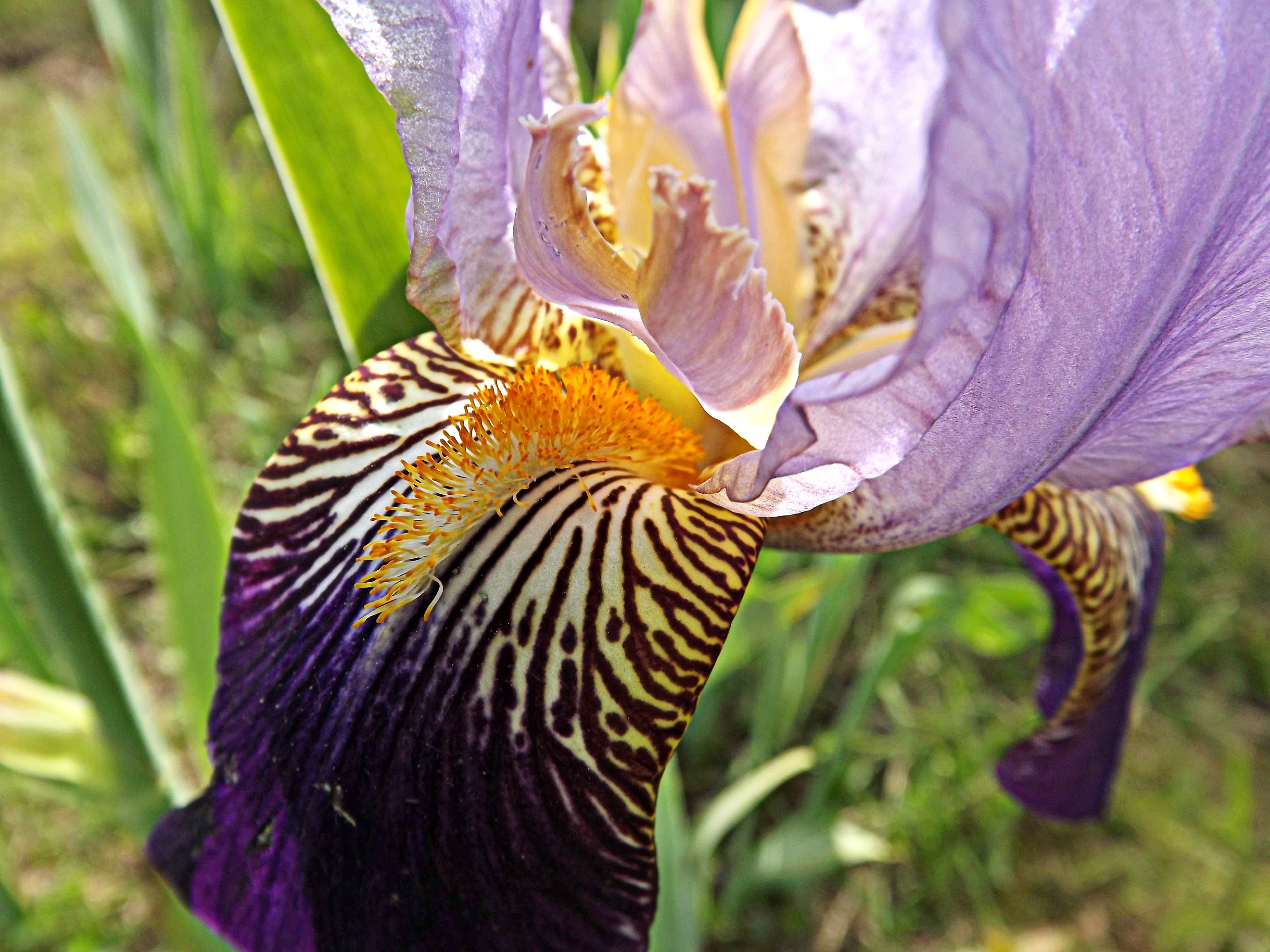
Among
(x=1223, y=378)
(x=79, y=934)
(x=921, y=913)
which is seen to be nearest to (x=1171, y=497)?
(x=1223, y=378)

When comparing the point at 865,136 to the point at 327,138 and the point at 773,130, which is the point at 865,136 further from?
the point at 327,138

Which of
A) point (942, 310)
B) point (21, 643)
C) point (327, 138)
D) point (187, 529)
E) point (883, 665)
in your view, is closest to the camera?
point (942, 310)

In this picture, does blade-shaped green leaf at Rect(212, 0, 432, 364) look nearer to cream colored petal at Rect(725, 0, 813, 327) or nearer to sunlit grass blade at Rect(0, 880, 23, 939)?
cream colored petal at Rect(725, 0, 813, 327)

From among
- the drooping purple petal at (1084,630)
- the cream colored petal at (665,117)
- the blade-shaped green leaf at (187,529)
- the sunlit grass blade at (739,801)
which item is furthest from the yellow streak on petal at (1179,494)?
the blade-shaped green leaf at (187,529)

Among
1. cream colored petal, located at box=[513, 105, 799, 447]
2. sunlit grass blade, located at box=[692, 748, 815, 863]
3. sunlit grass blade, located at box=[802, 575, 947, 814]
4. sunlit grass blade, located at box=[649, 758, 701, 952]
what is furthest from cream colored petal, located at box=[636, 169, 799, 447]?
sunlit grass blade, located at box=[692, 748, 815, 863]

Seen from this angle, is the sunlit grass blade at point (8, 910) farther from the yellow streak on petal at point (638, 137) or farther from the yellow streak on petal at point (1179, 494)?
the yellow streak on petal at point (1179, 494)

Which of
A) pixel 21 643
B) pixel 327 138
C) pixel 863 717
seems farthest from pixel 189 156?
pixel 863 717
